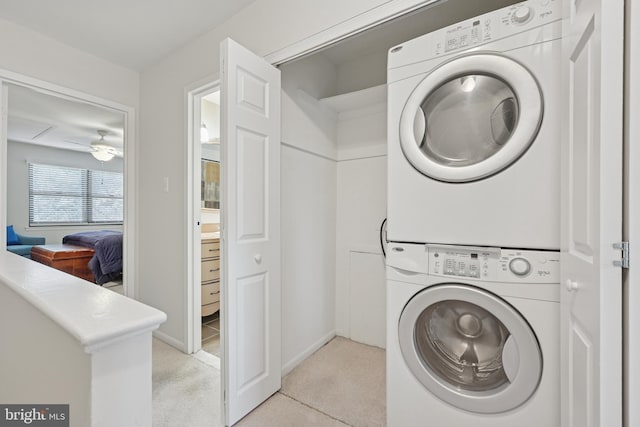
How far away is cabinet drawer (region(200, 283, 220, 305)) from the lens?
9.19 ft

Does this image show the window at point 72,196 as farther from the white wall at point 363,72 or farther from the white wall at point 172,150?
the white wall at point 363,72

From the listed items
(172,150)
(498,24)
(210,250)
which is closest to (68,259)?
(210,250)

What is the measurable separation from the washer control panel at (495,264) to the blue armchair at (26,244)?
6.19 m

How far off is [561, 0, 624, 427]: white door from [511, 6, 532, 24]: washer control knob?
0.42 feet

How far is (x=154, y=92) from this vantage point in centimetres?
259

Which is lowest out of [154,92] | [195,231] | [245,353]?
[245,353]

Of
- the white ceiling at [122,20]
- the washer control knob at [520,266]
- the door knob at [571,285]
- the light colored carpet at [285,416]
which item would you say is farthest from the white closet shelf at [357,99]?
the light colored carpet at [285,416]

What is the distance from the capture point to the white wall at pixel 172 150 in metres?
1.86

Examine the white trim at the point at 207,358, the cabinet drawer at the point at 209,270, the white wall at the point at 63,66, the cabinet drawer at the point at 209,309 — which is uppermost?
the white wall at the point at 63,66

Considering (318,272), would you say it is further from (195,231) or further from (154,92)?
(154,92)

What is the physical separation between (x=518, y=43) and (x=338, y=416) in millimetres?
1890

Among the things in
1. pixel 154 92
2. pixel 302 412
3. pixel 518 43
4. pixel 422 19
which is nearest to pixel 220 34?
pixel 154 92
